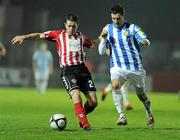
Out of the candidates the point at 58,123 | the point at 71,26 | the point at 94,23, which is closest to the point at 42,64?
the point at 94,23

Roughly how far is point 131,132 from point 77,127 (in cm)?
128

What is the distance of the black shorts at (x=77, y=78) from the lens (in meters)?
11.0

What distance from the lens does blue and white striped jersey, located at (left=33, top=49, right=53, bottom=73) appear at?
2948 cm

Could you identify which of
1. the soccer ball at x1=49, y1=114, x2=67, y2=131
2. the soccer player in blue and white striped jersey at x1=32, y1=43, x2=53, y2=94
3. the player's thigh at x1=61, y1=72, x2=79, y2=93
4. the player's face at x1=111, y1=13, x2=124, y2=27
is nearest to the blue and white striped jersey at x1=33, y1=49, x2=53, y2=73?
the soccer player in blue and white striped jersey at x1=32, y1=43, x2=53, y2=94

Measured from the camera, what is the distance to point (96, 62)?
1480 inches

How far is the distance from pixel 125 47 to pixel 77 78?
40.3 inches

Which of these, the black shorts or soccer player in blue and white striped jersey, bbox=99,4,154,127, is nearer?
the black shorts

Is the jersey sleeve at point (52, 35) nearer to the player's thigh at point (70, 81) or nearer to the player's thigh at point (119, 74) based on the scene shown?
the player's thigh at point (70, 81)

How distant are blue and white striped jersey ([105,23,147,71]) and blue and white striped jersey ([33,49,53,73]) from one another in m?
18.0

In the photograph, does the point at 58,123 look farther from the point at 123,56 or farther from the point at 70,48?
the point at 123,56

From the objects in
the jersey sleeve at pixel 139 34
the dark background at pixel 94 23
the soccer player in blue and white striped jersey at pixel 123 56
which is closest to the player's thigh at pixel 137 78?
the soccer player in blue and white striped jersey at pixel 123 56

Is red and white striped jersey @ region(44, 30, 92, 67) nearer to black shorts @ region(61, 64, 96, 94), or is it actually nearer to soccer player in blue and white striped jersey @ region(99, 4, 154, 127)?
black shorts @ region(61, 64, 96, 94)

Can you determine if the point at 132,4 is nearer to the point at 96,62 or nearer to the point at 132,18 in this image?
the point at 132,18

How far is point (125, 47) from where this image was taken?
37.8 ft
